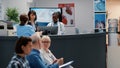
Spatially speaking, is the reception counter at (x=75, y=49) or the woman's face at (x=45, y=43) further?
the reception counter at (x=75, y=49)

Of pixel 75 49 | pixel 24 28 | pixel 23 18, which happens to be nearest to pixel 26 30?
pixel 24 28

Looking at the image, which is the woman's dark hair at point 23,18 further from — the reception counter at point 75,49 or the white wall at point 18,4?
the white wall at point 18,4

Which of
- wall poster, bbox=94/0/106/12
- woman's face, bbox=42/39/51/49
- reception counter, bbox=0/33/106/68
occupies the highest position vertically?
wall poster, bbox=94/0/106/12

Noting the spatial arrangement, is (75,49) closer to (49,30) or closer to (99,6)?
(49,30)

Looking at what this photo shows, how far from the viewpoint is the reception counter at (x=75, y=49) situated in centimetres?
577

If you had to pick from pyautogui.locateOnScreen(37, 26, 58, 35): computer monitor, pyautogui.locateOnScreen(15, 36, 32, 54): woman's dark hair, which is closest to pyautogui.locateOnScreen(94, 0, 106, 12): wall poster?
pyautogui.locateOnScreen(37, 26, 58, 35): computer monitor

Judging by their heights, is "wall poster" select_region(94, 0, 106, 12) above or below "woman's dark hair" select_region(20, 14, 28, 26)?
above

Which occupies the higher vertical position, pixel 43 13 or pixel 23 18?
pixel 43 13

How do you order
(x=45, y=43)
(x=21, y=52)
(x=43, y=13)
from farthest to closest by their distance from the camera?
(x=43, y=13) < (x=45, y=43) < (x=21, y=52)

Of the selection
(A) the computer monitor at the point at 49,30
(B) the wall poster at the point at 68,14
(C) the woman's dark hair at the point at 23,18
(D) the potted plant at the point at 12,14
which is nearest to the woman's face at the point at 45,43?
(C) the woman's dark hair at the point at 23,18

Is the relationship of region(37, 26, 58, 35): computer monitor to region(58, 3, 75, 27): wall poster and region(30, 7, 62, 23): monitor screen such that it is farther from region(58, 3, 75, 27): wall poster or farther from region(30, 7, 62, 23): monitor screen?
region(58, 3, 75, 27): wall poster

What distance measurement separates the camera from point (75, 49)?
602cm

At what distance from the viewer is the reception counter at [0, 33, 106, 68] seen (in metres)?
5.77

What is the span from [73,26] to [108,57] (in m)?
3.57
